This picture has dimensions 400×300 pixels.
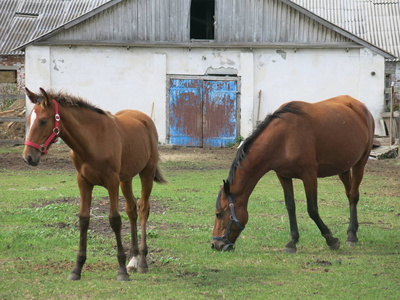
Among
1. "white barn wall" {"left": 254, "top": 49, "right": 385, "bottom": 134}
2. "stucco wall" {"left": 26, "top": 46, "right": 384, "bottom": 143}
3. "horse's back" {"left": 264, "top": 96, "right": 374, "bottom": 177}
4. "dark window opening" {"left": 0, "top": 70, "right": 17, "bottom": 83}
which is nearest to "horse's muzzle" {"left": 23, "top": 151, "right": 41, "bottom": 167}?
"horse's back" {"left": 264, "top": 96, "right": 374, "bottom": 177}

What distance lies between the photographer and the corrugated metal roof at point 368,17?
102 feet

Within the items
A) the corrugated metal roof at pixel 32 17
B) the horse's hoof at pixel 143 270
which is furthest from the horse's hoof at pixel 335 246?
the corrugated metal roof at pixel 32 17

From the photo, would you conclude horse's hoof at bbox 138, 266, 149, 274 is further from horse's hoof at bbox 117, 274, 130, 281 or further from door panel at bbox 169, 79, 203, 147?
door panel at bbox 169, 79, 203, 147

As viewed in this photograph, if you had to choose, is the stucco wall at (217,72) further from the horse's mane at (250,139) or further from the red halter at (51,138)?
the red halter at (51,138)

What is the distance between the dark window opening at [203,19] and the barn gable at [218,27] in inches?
133

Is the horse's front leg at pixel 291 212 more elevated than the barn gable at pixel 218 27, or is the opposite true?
the barn gable at pixel 218 27

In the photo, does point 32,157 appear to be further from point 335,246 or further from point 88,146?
point 335,246

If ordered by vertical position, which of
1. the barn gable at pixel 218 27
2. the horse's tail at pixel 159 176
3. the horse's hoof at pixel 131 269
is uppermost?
the barn gable at pixel 218 27

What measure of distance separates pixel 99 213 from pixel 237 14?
49.2 feet

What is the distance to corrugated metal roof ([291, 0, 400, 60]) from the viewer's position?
102ft

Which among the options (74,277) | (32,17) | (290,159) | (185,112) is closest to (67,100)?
(74,277)

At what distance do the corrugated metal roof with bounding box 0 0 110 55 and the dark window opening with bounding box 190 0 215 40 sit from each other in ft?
14.0

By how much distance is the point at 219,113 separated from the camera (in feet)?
77.8

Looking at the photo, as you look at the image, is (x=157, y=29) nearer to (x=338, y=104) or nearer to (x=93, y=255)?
(x=338, y=104)
